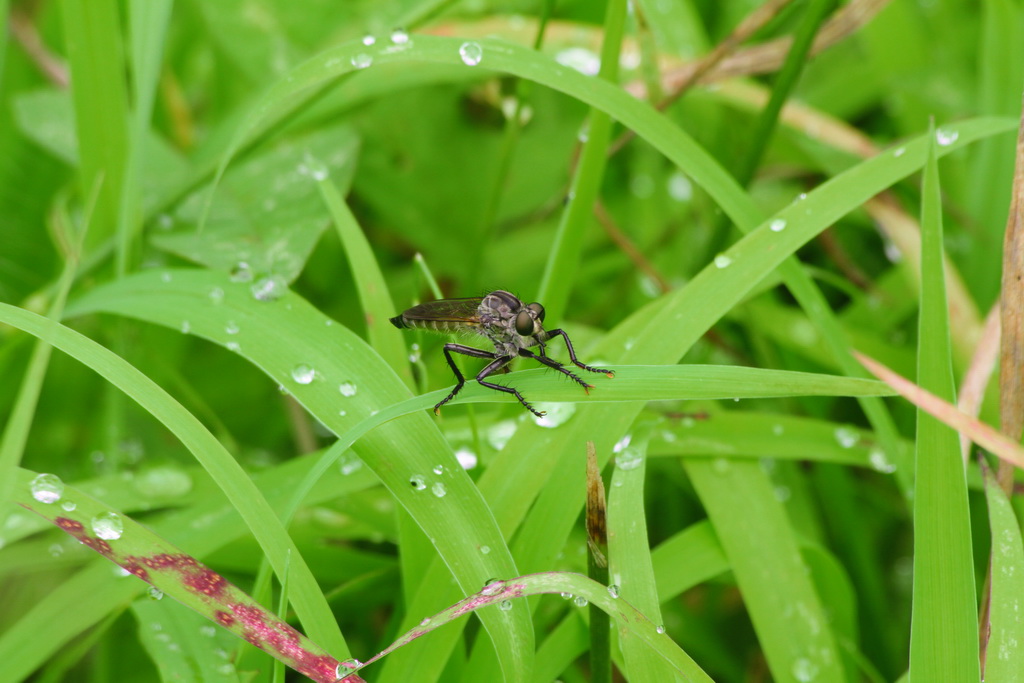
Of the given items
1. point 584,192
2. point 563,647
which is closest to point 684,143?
point 584,192

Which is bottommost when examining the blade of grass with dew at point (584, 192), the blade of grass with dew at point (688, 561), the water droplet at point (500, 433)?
the blade of grass with dew at point (688, 561)

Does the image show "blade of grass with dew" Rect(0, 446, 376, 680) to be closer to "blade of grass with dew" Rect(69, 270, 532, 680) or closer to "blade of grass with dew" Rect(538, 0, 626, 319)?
"blade of grass with dew" Rect(69, 270, 532, 680)

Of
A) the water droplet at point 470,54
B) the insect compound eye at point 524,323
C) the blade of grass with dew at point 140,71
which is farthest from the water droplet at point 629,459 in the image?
the blade of grass with dew at point 140,71

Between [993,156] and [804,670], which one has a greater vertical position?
[993,156]

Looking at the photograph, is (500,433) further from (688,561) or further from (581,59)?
(581,59)

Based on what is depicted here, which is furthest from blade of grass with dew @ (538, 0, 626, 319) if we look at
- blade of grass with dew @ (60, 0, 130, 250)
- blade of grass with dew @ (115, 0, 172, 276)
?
blade of grass with dew @ (60, 0, 130, 250)

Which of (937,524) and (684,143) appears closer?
(937,524)

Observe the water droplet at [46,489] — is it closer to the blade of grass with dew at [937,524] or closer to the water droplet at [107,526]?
the water droplet at [107,526]
